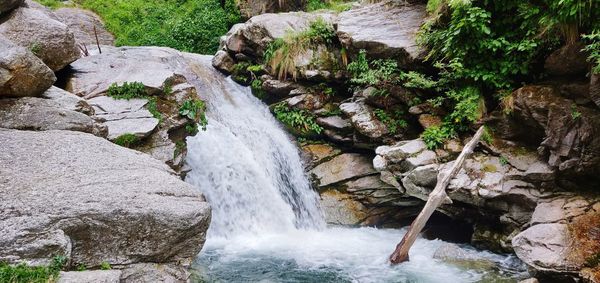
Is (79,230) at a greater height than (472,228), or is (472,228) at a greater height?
A: (79,230)

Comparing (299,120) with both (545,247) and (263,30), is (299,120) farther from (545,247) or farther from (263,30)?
(545,247)

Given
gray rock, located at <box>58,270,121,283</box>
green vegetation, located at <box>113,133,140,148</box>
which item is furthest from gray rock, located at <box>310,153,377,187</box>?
gray rock, located at <box>58,270,121,283</box>

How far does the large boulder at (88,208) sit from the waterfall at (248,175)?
4698 mm

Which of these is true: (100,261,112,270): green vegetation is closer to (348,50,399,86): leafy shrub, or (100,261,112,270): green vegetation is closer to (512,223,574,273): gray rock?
(512,223,574,273): gray rock

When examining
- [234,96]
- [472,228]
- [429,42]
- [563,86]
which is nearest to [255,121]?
[234,96]

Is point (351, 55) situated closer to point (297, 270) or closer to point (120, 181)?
point (297, 270)

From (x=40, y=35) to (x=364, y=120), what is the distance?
27.8ft

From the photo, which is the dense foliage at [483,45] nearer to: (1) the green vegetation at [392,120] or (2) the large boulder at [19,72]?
(1) the green vegetation at [392,120]

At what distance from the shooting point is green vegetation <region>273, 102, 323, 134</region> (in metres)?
13.2

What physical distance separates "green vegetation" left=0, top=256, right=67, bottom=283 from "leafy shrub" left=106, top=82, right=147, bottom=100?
6.85 meters

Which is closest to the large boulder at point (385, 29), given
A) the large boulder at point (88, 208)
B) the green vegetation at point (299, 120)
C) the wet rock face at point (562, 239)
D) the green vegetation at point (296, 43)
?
the green vegetation at point (296, 43)

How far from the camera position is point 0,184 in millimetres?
5145

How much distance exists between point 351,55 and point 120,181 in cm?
862

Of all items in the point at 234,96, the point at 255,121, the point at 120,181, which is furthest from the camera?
the point at 234,96
